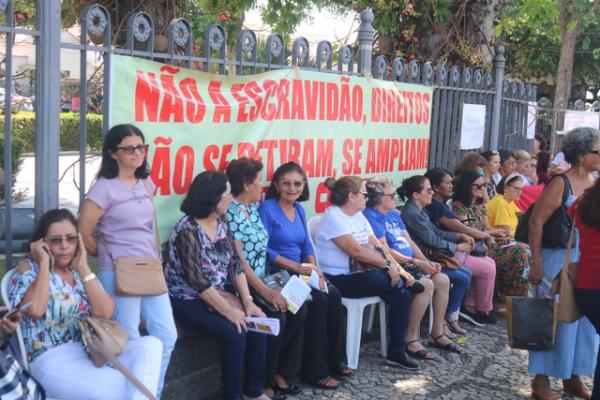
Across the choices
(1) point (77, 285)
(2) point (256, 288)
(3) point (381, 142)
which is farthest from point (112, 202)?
(3) point (381, 142)

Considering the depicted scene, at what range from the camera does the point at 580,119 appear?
12883 millimetres

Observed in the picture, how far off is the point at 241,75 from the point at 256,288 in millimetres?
1454

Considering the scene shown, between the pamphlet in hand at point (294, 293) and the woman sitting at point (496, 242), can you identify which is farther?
the woman sitting at point (496, 242)

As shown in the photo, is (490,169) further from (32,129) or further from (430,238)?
(32,129)

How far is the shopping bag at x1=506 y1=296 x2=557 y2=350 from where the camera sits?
4.88 meters

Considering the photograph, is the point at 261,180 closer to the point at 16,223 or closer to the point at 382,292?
the point at 382,292

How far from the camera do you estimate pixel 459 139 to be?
8.15 metres

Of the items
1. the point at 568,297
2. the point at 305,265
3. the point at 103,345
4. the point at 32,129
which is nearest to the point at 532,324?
the point at 568,297

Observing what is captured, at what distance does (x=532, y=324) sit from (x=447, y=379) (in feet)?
2.83

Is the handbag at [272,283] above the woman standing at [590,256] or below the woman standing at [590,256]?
below

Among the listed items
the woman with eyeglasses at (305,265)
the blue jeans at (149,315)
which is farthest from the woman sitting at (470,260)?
the blue jeans at (149,315)

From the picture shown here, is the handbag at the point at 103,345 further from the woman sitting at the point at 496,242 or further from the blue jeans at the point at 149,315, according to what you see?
the woman sitting at the point at 496,242

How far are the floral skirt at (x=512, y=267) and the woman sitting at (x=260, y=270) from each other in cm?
295

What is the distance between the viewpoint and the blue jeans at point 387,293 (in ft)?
→ 17.8
